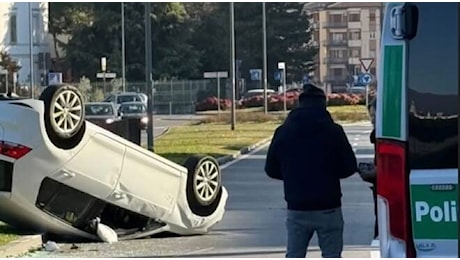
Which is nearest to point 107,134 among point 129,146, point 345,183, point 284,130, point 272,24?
point 129,146

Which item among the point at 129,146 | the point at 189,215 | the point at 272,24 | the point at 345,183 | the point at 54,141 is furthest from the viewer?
the point at 272,24

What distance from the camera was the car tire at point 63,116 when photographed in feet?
38.5

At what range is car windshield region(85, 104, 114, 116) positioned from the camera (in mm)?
40181

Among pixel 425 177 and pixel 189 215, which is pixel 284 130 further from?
pixel 189 215

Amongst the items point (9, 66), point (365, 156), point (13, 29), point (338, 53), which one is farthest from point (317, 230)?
point (338, 53)

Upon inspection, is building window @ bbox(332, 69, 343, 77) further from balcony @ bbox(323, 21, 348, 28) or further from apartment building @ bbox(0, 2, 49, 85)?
apartment building @ bbox(0, 2, 49, 85)

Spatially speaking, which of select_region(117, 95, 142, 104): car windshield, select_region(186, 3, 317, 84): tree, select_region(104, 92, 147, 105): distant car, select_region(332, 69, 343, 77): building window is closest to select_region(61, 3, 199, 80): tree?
select_region(186, 3, 317, 84): tree

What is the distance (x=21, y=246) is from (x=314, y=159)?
6.09 metres

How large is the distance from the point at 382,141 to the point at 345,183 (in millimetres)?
16925

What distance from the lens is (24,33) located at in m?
68.9

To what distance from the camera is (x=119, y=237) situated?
13258mm

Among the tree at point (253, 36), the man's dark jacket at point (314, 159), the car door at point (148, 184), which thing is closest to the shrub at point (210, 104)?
the tree at point (253, 36)

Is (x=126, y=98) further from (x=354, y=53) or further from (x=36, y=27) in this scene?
(x=354, y=53)

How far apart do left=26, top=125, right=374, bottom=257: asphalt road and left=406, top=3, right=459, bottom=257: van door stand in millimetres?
6573
